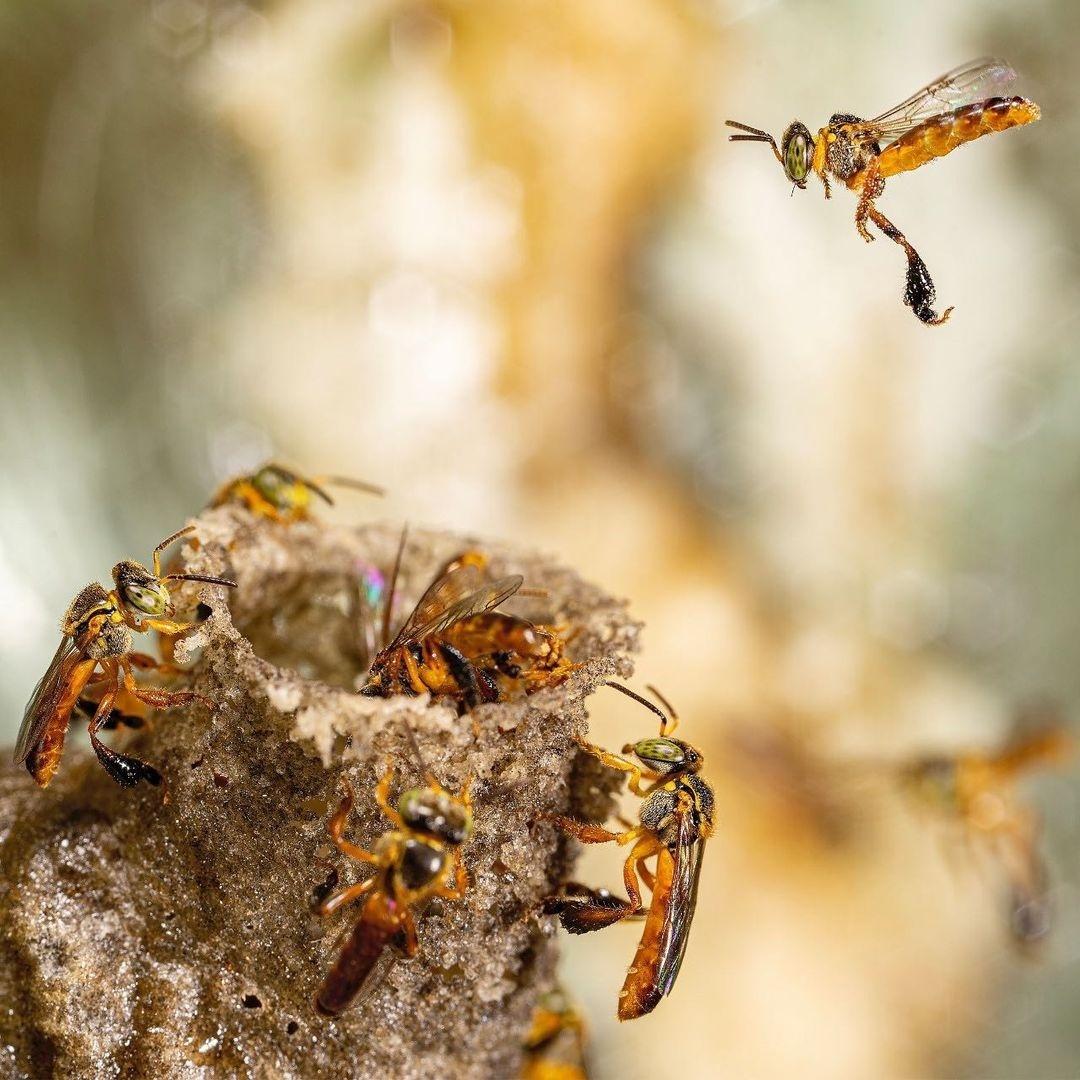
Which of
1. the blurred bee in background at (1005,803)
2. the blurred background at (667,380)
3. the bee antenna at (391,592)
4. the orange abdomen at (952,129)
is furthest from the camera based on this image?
the blurred bee in background at (1005,803)

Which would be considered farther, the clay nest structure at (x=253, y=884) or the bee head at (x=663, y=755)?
the bee head at (x=663, y=755)

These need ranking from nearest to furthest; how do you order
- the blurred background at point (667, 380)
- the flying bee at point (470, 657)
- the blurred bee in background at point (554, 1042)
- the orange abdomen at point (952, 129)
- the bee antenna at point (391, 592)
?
the orange abdomen at point (952, 129), the flying bee at point (470, 657), the bee antenna at point (391, 592), the blurred bee in background at point (554, 1042), the blurred background at point (667, 380)

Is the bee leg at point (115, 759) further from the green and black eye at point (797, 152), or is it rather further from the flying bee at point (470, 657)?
the green and black eye at point (797, 152)

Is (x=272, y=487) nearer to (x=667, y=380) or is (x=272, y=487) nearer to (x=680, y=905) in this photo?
(x=680, y=905)

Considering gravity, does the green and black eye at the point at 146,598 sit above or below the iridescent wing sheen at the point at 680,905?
above

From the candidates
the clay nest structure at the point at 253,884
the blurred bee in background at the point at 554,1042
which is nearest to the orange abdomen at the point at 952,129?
the clay nest structure at the point at 253,884

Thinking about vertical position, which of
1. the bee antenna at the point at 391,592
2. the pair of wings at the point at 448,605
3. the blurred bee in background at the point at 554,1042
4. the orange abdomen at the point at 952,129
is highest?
the orange abdomen at the point at 952,129

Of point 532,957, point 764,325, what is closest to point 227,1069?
point 532,957
